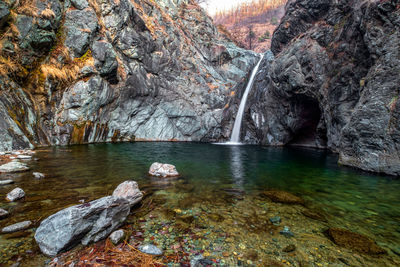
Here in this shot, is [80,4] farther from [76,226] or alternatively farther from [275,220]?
[275,220]

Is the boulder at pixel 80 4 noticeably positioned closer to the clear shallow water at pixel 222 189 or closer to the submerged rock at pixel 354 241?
the clear shallow water at pixel 222 189

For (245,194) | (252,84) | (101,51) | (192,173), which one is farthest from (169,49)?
(245,194)

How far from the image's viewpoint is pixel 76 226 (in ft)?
11.0

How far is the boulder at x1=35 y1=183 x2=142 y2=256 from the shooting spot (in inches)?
127

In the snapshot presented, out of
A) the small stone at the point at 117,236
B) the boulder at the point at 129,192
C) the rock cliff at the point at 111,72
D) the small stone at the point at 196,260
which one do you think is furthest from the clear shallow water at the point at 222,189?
the rock cliff at the point at 111,72

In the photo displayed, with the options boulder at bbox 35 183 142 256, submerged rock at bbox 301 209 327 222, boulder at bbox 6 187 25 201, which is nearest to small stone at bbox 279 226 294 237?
submerged rock at bbox 301 209 327 222

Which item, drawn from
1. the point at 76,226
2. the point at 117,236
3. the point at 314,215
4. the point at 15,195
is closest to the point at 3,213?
the point at 15,195

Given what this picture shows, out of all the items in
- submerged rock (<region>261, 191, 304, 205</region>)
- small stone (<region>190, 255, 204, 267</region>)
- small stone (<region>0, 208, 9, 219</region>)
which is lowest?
small stone (<region>190, 255, 204, 267</region>)

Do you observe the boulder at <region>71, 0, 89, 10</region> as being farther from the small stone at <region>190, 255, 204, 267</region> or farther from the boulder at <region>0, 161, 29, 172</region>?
the small stone at <region>190, 255, 204, 267</region>

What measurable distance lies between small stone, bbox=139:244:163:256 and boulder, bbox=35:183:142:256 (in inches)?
33.3

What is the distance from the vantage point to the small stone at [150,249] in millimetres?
3364

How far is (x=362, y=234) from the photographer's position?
4.36 m

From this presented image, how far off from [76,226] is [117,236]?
0.76 m

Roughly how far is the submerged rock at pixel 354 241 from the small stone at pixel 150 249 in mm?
A: 3789
